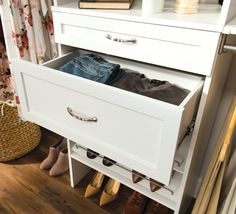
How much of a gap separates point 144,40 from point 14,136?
104 cm

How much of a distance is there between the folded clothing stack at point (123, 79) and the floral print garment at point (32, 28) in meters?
0.37

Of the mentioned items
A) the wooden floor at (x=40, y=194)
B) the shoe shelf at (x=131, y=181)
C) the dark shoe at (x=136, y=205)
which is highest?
the shoe shelf at (x=131, y=181)

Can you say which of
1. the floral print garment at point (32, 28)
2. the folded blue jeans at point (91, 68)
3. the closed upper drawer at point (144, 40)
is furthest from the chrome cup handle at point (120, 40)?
the floral print garment at point (32, 28)

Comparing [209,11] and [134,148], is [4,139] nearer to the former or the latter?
[134,148]

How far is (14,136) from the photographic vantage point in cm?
142

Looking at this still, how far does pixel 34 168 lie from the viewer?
1.41 m

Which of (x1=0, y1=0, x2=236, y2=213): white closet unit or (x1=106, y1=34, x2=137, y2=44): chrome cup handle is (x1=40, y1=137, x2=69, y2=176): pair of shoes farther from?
(x1=106, y1=34, x2=137, y2=44): chrome cup handle

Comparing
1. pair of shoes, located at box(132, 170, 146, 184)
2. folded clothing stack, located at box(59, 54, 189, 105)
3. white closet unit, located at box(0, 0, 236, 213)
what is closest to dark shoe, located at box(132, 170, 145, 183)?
pair of shoes, located at box(132, 170, 146, 184)

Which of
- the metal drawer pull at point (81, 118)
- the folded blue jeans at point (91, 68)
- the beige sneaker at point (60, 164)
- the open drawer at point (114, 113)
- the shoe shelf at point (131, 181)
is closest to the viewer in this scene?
the open drawer at point (114, 113)

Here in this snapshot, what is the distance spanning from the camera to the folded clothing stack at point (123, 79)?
0.77m

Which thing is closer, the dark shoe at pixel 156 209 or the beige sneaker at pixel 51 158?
the dark shoe at pixel 156 209

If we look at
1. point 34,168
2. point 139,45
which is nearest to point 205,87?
point 139,45

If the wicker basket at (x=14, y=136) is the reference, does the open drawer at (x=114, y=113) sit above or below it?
above

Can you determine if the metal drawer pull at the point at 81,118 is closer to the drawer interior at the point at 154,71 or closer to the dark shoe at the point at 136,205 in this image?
the drawer interior at the point at 154,71
